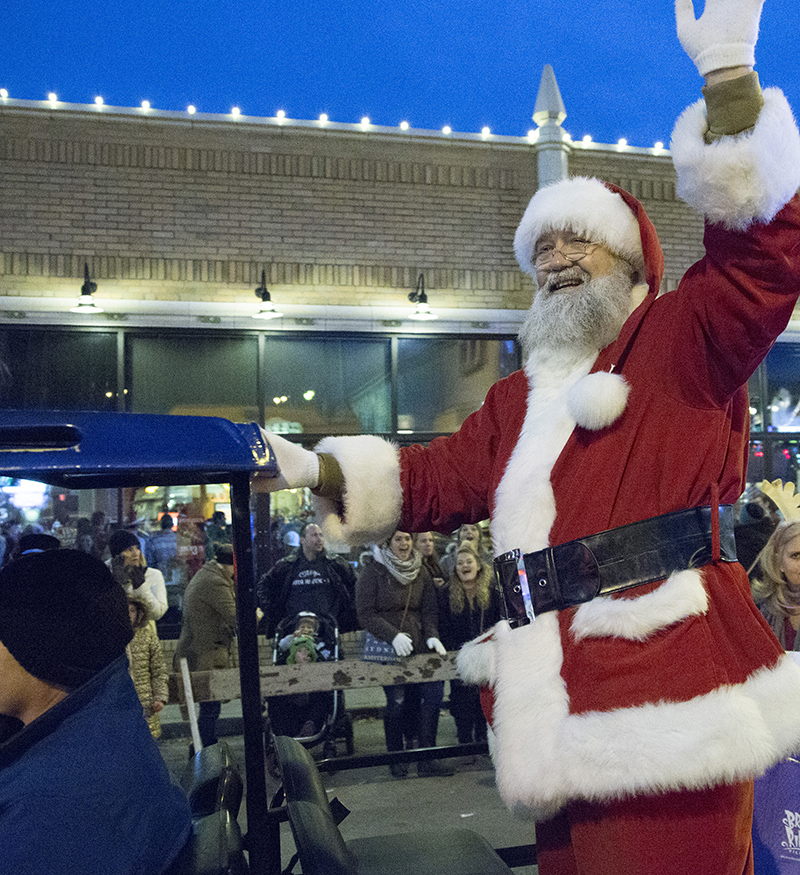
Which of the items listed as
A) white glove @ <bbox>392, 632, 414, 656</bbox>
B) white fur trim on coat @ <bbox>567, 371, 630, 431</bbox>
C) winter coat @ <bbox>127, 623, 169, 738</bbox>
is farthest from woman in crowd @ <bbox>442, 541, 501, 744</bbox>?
white fur trim on coat @ <bbox>567, 371, 630, 431</bbox>

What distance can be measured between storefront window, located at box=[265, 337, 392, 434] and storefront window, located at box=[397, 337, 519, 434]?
0.74ft

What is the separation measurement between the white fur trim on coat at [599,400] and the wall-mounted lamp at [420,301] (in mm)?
6757

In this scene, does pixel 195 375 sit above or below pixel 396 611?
above

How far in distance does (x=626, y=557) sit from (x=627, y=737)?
0.37 meters

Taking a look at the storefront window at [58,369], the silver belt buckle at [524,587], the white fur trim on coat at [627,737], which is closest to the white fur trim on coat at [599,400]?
the silver belt buckle at [524,587]

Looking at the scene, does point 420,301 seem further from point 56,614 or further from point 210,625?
point 56,614

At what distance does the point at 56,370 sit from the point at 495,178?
17.1ft

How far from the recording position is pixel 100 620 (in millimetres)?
1850

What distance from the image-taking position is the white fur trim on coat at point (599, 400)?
174 centimetres

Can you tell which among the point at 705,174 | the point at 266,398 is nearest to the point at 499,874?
the point at 705,174

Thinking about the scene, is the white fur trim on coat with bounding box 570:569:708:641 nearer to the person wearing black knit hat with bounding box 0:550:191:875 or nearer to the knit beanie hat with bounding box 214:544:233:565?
the knit beanie hat with bounding box 214:544:233:565

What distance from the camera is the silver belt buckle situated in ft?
5.83

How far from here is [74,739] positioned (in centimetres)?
171

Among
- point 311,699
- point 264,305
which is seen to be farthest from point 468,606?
point 264,305
